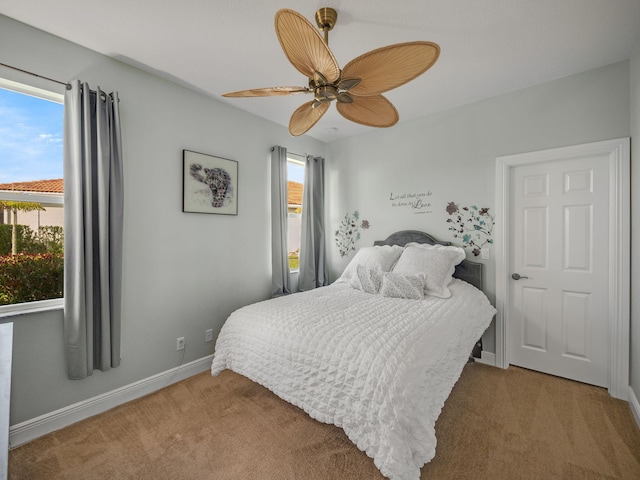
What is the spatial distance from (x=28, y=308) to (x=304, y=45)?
2.26m

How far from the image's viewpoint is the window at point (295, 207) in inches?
146

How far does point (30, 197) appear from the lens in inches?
74.6

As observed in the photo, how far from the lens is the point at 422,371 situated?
4.80 ft

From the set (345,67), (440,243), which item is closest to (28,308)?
(345,67)

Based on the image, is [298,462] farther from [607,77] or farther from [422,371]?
[607,77]

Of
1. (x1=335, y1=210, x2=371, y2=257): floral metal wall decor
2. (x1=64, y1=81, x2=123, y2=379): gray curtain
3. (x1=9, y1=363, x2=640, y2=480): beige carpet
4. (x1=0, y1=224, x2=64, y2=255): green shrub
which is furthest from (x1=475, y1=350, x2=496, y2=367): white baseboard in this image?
(x1=0, y1=224, x2=64, y2=255): green shrub

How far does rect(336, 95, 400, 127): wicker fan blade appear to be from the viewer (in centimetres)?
176

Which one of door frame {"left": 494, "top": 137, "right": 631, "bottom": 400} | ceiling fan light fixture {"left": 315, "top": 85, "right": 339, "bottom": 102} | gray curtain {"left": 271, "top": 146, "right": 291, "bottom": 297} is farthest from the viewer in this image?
gray curtain {"left": 271, "top": 146, "right": 291, "bottom": 297}

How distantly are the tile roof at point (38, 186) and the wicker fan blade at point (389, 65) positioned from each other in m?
2.04

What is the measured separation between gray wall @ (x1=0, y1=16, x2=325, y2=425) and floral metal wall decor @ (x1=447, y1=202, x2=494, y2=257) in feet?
6.44

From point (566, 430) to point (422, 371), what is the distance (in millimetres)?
1225

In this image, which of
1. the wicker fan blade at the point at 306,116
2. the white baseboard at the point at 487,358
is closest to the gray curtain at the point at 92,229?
the wicker fan blade at the point at 306,116

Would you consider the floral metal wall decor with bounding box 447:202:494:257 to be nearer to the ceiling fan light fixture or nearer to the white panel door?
the white panel door

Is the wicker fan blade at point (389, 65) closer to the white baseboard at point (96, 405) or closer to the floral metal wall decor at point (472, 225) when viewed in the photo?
the floral metal wall decor at point (472, 225)
